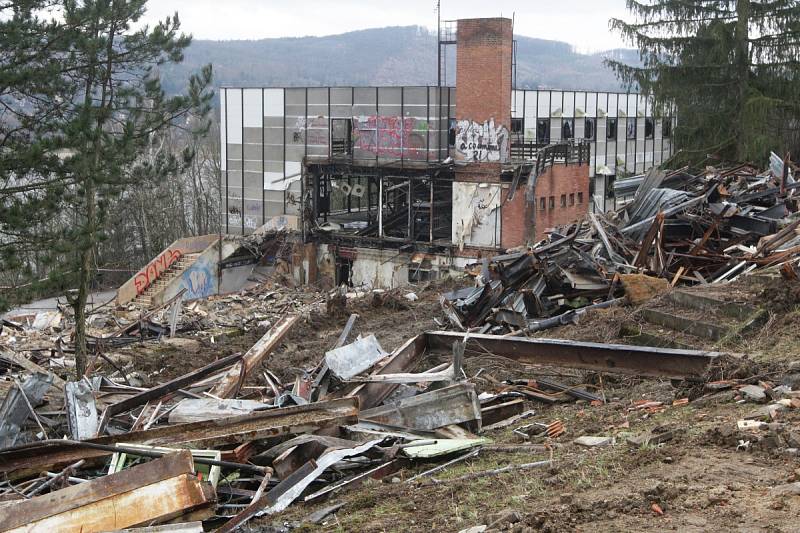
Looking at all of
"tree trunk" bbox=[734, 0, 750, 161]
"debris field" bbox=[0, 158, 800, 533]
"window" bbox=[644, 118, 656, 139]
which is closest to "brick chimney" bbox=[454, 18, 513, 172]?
"tree trunk" bbox=[734, 0, 750, 161]

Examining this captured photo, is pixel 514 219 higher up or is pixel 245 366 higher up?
pixel 514 219

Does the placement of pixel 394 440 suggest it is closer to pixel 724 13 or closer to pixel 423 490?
pixel 423 490

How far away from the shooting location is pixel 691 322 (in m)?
10.5

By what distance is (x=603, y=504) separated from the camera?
5.26 metres

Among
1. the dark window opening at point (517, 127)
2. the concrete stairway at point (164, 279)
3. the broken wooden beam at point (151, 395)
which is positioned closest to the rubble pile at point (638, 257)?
the broken wooden beam at point (151, 395)

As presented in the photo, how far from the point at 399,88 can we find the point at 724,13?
12.9 meters

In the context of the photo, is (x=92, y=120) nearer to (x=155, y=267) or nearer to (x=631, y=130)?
(x=155, y=267)

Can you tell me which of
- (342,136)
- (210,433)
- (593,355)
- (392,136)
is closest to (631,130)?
(392,136)

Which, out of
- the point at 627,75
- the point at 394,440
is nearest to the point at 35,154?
the point at 394,440

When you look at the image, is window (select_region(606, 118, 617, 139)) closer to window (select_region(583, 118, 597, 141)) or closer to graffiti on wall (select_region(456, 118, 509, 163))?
window (select_region(583, 118, 597, 141))

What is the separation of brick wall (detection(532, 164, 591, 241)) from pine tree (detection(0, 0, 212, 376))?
18.6m

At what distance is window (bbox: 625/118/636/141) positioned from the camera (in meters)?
54.2

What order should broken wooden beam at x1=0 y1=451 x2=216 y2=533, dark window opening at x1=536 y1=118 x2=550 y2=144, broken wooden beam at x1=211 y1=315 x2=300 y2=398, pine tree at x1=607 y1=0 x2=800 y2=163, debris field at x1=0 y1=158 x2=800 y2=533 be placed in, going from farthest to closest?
dark window opening at x1=536 y1=118 x2=550 y2=144
pine tree at x1=607 y1=0 x2=800 y2=163
broken wooden beam at x1=211 y1=315 x2=300 y2=398
broken wooden beam at x1=0 y1=451 x2=216 y2=533
debris field at x1=0 y1=158 x2=800 y2=533

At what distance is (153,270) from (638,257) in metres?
25.7
